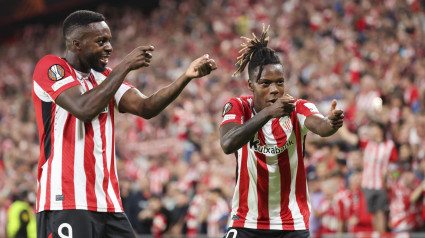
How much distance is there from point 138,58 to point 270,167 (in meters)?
1.41

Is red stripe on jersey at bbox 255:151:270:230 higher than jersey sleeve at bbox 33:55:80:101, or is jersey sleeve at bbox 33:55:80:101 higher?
jersey sleeve at bbox 33:55:80:101

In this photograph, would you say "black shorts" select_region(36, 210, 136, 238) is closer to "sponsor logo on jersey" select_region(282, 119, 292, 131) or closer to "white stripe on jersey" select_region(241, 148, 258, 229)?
"white stripe on jersey" select_region(241, 148, 258, 229)

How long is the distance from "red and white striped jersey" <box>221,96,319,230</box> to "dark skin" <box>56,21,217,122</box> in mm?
640

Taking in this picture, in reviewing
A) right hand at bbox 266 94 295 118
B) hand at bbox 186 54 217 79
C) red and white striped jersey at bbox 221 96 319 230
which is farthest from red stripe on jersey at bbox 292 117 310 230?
hand at bbox 186 54 217 79

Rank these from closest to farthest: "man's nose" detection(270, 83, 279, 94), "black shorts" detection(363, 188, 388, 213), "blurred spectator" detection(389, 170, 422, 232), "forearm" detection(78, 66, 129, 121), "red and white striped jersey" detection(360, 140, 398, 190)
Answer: "forearm" detection(78, 66, 129, 121) < "man's nose" detection(270, 83, 279, 94) < "blurred spectator" detection(389, 170, 422, 232) < "black shorts" detection(363, 188, 388, 213) < "red and white striped jersey" detection(360, 140, 398, 190)

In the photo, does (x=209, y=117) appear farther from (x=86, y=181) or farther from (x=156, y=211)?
(x=86, y=181)

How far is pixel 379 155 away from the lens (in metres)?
9.30

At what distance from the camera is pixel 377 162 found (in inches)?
364

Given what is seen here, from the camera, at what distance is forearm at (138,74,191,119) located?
4190 mm

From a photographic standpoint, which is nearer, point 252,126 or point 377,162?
point 252,126

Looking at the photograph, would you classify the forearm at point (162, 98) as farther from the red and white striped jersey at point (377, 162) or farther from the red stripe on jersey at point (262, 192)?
the red and white striped jersey at point (377, 162)

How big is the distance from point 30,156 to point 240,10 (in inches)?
292

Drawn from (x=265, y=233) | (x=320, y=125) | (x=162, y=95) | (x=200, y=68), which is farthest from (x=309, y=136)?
(x=200, y=68)

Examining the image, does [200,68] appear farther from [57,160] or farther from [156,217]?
[156,217]
